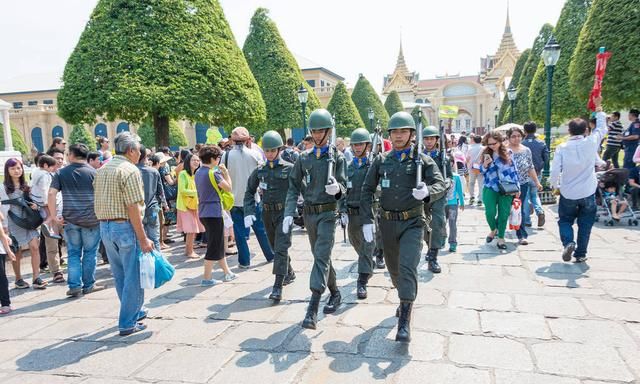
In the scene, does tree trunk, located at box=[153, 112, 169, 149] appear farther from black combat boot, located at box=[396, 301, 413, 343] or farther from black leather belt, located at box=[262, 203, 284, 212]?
black combat boot, located at box=[396, 301, 413, 343]

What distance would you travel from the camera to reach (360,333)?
4336mm

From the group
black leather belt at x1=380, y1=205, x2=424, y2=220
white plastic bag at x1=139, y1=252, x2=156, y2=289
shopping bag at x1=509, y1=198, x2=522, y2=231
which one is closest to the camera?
black leather belt at x1=380, y1=205, x2=424, y2=220

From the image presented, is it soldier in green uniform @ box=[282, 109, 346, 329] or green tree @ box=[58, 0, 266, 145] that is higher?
green tree @ box=[58, 0, 266, 145]

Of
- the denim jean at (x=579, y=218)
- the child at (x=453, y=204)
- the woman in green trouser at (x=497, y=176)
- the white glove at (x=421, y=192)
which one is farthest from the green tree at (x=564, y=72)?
the white glove at (x=421, y=192)

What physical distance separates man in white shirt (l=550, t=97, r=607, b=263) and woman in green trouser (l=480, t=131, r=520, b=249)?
2.58 ft

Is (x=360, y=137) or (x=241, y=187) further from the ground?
(x=360, y=137)

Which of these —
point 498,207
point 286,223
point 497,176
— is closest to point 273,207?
point 286,223

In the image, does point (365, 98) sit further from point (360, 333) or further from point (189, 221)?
point (360, 333)

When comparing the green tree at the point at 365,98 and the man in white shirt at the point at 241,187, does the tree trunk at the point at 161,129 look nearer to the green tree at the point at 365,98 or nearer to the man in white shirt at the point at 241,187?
the man in white shirt at the point at 241,187

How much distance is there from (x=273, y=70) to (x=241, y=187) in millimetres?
19069

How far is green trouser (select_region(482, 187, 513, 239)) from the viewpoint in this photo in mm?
7234

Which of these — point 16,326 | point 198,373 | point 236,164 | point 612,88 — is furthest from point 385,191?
point 612,88

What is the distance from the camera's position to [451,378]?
341 centimetres

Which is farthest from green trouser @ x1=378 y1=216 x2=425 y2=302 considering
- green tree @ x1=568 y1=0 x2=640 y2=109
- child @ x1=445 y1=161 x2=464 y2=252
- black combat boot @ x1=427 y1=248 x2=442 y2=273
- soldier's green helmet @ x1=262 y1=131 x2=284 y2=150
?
green tree @ x1=568 y1=0 x2=640 y2=109
